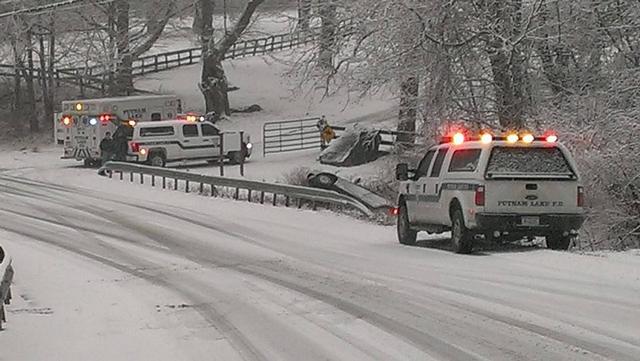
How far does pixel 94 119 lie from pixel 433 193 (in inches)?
1008

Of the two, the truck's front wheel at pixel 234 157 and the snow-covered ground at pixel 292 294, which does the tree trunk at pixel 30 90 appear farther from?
the snow-covered ground at pixel 292 294

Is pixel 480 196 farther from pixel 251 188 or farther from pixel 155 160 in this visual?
pixel 155 160

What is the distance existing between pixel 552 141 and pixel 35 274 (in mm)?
7705

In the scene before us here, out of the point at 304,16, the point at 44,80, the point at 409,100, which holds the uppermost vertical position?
the point at 304,16

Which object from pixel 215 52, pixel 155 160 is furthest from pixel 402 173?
pixel 215 52

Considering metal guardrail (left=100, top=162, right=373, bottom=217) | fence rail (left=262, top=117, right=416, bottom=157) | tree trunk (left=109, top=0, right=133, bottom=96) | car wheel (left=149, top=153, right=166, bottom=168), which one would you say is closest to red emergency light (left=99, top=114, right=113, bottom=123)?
car wheel (left=149, top=153, right=166, bottom=168)

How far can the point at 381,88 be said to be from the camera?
27859mm

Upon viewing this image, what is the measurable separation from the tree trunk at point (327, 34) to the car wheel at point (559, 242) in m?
12.2

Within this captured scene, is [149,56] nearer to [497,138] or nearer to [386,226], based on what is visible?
[386,226]

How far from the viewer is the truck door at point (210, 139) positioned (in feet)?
132

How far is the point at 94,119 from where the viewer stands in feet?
134

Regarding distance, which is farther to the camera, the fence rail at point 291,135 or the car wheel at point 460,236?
the fence rail at point 291,135

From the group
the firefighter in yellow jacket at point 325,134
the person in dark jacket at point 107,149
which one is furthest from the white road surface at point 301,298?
the firefighter in yellow jacket at point 325,134

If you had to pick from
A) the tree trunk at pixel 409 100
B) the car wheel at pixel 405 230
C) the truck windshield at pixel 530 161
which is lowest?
the car wheel at pixel 405 230
